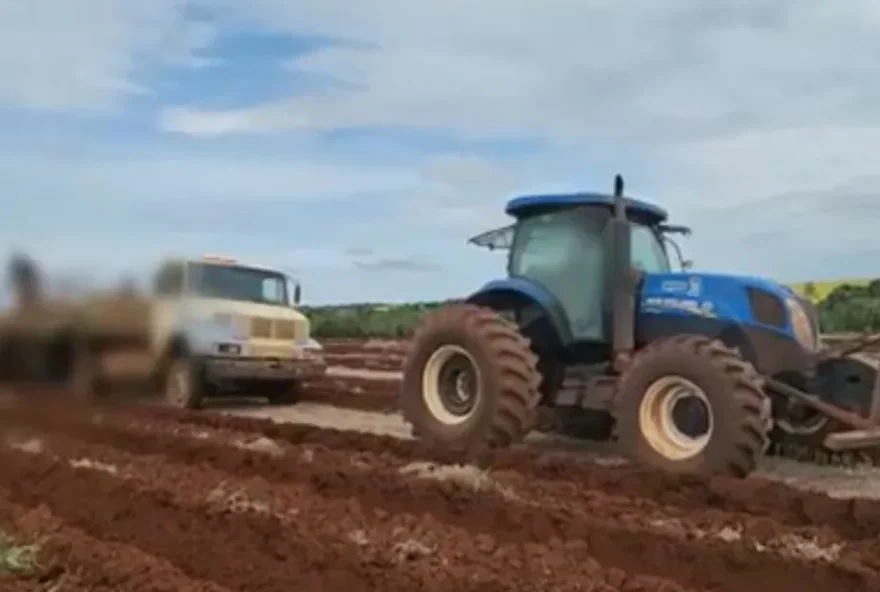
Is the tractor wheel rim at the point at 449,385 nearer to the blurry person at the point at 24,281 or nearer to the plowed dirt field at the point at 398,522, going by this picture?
the plowed dirt field at the point at 398,522

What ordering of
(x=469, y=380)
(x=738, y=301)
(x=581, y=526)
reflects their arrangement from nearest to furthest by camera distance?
(x=581, y=526) → (x=738, y=301) → (x=469, y=380)

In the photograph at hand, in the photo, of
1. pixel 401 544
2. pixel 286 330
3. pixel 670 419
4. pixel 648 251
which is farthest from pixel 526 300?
pixel 286 330

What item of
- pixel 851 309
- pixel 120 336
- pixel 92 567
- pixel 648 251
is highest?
pixel 851 309

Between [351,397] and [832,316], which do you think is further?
[832,316]

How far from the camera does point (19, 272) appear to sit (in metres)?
2.47

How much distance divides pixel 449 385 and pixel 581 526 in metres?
3.78

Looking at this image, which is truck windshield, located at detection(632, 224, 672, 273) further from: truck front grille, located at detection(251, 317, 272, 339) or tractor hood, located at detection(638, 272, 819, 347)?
truck front grille, located at detection(251, 317, 272, 339)

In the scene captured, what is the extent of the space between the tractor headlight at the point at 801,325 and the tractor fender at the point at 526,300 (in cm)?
187

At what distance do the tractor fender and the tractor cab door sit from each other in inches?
2.0

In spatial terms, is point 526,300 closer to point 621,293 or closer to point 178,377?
point 621,293

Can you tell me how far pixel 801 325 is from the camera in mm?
9078

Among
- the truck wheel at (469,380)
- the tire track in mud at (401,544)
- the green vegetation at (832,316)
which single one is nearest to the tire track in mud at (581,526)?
the tire track in mud at (401,544)

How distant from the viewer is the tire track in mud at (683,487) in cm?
685

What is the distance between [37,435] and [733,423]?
5.46 meters
